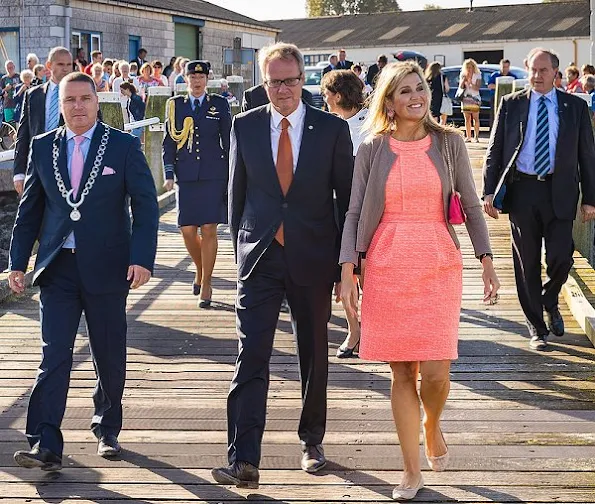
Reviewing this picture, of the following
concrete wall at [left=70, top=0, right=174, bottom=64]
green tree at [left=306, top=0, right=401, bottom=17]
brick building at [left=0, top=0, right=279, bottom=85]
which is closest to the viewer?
brick building at [left=0, top=0, right=279, bottom=85]

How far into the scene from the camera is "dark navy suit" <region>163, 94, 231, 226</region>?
9.72 m

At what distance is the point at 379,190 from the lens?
5.12 meters

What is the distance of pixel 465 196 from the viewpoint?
5.23 m

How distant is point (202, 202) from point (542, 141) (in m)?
2.97

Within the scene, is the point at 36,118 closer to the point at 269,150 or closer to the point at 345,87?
the point at 345,87

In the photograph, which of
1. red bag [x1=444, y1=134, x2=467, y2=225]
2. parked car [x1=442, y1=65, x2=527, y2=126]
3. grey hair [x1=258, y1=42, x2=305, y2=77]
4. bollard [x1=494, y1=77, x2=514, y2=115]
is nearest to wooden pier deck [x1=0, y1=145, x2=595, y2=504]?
red bag [x1=444, y1=134, x2=467, y2=225]

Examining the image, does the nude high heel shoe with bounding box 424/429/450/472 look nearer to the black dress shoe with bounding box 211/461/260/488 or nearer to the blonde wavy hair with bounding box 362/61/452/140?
the black dress shoe with bounding box 211/461/260/488

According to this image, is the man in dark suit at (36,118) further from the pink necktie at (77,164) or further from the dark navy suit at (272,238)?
the dark navy suit at (272,238)

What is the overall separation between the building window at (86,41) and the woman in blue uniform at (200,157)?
65.5 ft

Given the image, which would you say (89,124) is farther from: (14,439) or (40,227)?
(14,439)

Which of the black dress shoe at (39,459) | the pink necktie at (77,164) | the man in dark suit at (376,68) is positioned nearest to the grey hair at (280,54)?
the pink necktie at (77,164)

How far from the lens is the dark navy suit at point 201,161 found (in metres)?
9.72

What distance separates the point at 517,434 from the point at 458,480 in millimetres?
831

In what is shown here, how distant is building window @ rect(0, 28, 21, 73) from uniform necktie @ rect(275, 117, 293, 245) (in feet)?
78.7
